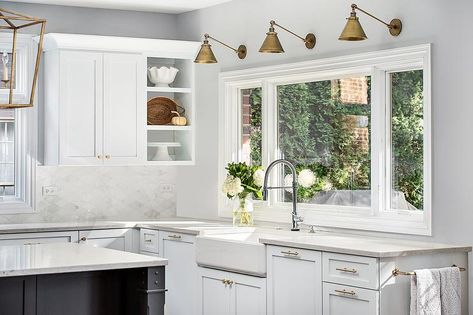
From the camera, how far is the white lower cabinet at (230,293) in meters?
5.15

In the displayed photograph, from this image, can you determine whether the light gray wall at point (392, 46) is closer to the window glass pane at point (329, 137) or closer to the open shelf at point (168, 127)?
the open shelf at point (168, 127)

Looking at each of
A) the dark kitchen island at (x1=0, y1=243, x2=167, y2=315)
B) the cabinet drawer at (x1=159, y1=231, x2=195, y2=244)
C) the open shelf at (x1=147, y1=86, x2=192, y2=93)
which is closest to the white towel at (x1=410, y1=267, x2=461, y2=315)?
the dark kitchen island at (x1=0, y1=243, x2=167, y2=315)

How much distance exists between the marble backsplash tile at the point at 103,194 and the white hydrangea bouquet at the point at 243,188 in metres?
1.22

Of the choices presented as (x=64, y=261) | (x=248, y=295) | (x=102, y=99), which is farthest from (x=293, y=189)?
(x=64, y=261)

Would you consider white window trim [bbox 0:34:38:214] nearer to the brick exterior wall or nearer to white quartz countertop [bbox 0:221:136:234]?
white quartz countertop [bbox 0:221:136:234]

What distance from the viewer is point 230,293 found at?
543 cm

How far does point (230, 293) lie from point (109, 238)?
142 centimetres

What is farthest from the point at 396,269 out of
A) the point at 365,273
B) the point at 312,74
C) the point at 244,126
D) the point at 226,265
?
the point at 244,126

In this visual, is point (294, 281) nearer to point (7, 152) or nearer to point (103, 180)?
point (103, 180)

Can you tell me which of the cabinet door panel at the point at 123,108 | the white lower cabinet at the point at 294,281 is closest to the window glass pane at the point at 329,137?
the white lower cabinet at the point at 294,281

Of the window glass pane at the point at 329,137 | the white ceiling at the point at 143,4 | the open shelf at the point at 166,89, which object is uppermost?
the white ceiling at the point at 143,4

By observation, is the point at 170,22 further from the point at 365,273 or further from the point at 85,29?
the point at 365,273

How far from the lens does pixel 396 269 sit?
4.26 metres

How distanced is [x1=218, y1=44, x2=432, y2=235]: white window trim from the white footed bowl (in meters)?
0.48
